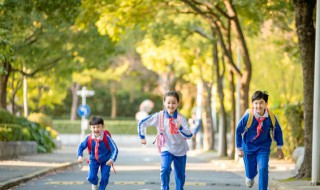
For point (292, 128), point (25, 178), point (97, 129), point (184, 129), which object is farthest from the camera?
point (292, 128)

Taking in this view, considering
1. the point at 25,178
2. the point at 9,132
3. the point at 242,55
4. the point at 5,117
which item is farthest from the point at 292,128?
the point at 25,178

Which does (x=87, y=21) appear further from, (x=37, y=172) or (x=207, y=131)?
(x=207, y=131)

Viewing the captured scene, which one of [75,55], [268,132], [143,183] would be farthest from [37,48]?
[268,132]

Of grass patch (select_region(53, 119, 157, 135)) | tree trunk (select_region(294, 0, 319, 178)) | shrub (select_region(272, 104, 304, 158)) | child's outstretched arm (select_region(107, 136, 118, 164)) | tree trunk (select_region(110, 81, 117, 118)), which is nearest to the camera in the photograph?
child's outstretched arm (select_region(107, 136, 118, 164))

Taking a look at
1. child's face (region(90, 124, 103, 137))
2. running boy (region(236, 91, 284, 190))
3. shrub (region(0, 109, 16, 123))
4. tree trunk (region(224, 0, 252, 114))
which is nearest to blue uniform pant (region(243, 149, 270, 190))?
running boy (region(236, 91, 284, 190))

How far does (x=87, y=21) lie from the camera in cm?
2795

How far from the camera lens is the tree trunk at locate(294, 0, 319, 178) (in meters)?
18.6

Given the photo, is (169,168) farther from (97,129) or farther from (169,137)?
(97,129)

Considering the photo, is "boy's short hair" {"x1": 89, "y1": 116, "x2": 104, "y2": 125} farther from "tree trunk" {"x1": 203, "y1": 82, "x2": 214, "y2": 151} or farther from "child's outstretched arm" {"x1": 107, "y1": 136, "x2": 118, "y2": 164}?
"tree trunk" {"x1": 203, "y1": 82, "x2": 214, "y2": 151}

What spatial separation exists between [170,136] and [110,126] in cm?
5735

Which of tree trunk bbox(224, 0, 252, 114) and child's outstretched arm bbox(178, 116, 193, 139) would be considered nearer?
child's outstretched arm bbox(178, 116, 193, 139)

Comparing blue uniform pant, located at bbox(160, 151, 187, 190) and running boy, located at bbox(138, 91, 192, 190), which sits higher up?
running boy, located at bbox(138, 91, 192, 190)

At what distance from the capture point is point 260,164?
43.5ft

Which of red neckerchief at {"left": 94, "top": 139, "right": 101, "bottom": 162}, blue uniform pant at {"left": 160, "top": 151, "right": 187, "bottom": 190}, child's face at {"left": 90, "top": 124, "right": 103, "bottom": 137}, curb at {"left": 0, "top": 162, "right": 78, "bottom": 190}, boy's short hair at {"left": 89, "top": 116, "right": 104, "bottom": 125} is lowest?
curb at {"left": 0, "top": 162, "right": 78, "bottom": 190}
